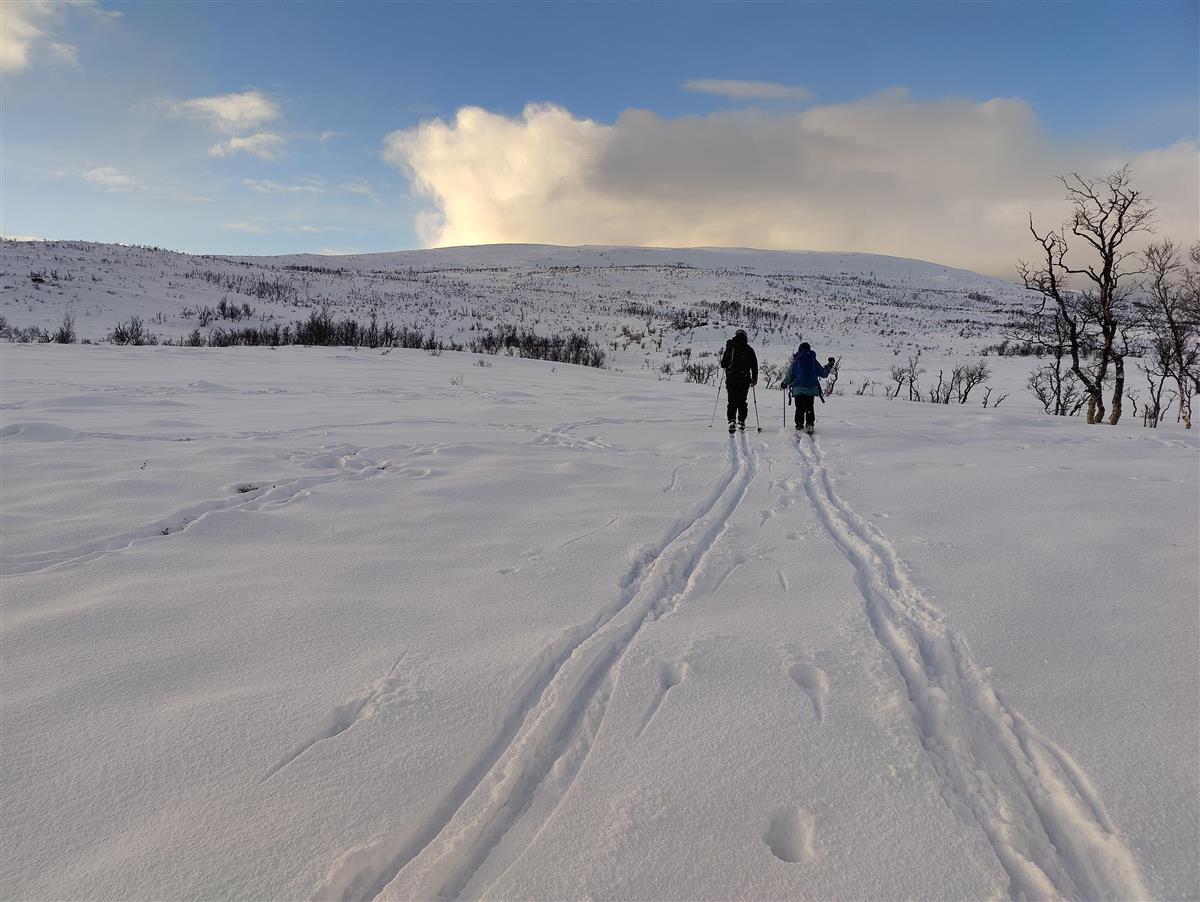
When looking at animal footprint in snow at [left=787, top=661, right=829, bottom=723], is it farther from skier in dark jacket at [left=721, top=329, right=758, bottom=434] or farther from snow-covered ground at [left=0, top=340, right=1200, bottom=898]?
skier in dark jacket at [left=721, top=329, right=758, bottom=434]

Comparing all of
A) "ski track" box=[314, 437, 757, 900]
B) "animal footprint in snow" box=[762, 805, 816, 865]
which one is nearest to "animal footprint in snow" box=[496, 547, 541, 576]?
"ski track" box=[314, 437, 757, 900]

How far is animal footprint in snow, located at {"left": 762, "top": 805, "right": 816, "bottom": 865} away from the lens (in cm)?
190

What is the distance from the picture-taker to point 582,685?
2.69 m

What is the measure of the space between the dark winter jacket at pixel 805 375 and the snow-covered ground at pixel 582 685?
3.60 meters

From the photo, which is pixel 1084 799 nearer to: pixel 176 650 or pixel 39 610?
pixel 176 650

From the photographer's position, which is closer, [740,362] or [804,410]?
[804,410]

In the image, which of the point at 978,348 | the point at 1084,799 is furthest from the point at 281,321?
the point at 978,348

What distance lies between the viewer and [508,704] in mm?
2537

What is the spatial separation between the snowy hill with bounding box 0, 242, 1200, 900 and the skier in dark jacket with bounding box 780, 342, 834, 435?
83.0 inches

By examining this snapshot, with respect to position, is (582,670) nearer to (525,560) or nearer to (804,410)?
(525,560)

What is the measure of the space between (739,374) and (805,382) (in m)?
0.97

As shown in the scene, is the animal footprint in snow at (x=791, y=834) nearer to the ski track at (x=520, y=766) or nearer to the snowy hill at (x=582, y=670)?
the snowy hill at (x=582, y=670)

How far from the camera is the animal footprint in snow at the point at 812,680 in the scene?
2607mm

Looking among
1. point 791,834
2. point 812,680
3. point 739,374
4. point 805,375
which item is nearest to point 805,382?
point 805,375
